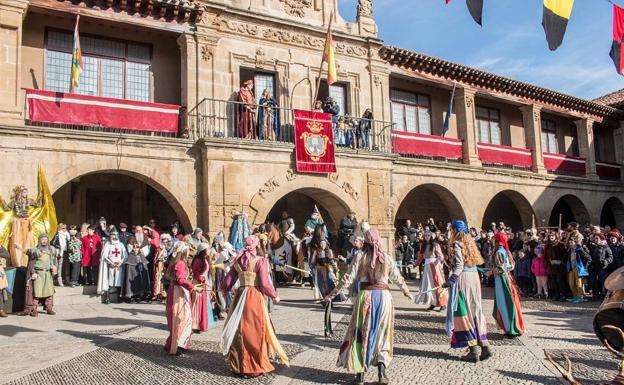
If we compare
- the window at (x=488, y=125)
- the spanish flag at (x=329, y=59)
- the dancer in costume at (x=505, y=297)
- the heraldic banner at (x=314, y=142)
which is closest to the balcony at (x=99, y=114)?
the heraldic banner at (x=314, y=142)

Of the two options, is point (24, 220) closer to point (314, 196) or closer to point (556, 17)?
point (314, 196)

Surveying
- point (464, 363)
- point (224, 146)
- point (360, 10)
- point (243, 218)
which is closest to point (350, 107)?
point (360, 10)

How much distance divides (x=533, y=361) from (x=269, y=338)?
312cm

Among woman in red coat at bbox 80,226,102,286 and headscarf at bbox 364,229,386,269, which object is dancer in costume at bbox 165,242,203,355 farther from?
woman in red coat at bbox 80,226,102,286

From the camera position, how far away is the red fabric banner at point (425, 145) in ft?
59.5

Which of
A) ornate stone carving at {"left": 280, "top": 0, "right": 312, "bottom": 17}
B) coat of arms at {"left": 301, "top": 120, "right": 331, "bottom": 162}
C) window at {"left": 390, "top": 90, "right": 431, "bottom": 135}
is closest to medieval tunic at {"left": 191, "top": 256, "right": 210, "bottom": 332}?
coat of arms at {"left": 301, "top": 120, "right": 331, "bottom": 162}

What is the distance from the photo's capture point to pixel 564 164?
23.0m

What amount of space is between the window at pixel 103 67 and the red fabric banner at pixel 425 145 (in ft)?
26.9

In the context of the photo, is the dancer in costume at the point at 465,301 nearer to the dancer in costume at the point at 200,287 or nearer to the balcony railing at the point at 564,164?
the dancer in costume at the point at 200,287

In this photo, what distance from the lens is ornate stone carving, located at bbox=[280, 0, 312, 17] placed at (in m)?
16.4

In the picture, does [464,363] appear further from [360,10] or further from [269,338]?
[360,10]

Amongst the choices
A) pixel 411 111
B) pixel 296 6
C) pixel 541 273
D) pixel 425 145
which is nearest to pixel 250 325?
pixel 541 273

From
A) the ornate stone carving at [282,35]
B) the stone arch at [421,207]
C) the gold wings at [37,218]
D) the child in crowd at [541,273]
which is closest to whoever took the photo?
the gold wings at [37,218]

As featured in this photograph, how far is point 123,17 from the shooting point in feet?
45.2
